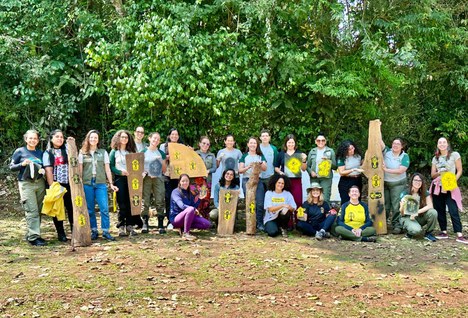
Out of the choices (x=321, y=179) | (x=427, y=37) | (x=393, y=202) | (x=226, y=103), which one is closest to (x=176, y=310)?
Answer: (x=321, y=179)

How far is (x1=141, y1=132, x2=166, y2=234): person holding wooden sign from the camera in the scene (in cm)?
792

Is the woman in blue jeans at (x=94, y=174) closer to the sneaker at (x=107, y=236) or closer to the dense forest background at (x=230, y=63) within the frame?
the sneaker at (x=107, y=236)

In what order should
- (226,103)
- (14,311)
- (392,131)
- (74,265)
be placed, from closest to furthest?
(14,311), (74,265), (226,103), (392,131)

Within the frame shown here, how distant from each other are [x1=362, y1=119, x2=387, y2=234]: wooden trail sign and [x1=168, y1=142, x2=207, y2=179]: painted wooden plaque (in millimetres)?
2540

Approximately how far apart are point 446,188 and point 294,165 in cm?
223

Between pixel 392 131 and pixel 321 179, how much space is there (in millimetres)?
4215

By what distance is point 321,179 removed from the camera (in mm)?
8391

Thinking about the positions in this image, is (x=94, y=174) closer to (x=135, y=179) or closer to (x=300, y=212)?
(x=135, y=179)

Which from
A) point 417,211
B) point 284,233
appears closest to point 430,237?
point 417,211

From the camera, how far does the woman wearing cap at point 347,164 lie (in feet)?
27.1

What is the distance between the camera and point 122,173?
7605 mm

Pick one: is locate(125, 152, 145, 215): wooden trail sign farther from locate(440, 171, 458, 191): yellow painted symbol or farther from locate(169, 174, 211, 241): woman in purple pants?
locate(440, 171, 458, 191): yellow painted symbol

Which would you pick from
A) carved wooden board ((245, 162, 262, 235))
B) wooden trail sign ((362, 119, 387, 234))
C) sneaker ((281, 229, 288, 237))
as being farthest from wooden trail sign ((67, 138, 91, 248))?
wooden trail sign ((362, 119, 387, 234))

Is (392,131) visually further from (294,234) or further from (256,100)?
(294,234)
